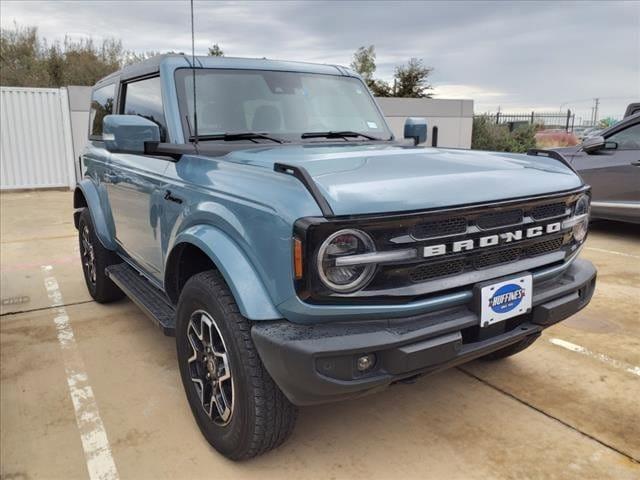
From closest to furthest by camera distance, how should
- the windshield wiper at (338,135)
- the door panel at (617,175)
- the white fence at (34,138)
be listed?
the windshield wiper at (338,135) < the door panel at (617,175) < the white fence at (34,138)

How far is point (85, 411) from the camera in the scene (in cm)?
288

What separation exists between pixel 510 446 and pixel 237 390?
136 centimetres

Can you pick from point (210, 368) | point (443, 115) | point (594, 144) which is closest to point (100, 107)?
point (210, 368)

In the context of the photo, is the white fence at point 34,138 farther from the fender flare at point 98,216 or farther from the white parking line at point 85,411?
the white parking line at point 85,411

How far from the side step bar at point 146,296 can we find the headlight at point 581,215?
217cm

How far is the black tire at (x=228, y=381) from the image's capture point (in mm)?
2111

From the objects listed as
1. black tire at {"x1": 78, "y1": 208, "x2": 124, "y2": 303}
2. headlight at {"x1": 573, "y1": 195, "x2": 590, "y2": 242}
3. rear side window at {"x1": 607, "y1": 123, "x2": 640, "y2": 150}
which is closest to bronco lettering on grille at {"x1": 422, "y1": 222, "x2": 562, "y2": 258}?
headlight at {"x1": 573, "y1": 195, "x2": 590, "y2": 242}

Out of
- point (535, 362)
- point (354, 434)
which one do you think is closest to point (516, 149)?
point (535, 362)

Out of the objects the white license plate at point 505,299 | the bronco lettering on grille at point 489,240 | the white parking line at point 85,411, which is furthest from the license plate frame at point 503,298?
the white parking line at point 85,411

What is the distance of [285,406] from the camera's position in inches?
86.3

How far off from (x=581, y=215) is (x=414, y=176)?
3.75 ft

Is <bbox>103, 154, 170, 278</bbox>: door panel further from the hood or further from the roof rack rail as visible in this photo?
the roof rack rail

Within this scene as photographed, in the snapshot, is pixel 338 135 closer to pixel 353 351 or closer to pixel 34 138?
pixel 353 351

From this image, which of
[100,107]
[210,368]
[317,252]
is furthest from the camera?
[100,107]
